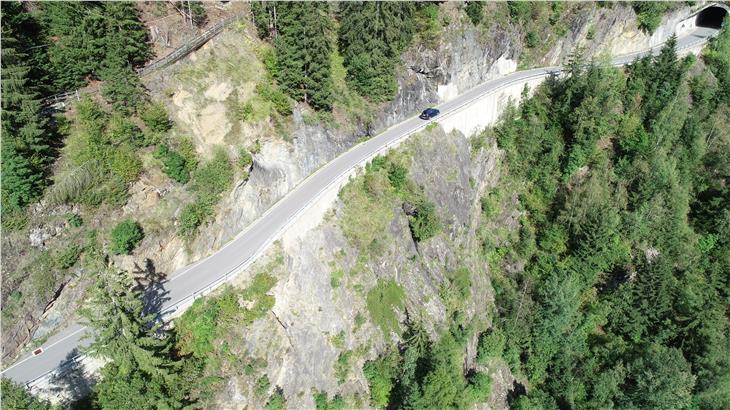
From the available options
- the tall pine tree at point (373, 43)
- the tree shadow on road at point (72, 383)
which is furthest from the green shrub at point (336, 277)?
the tall pine tree at point (373, 43)

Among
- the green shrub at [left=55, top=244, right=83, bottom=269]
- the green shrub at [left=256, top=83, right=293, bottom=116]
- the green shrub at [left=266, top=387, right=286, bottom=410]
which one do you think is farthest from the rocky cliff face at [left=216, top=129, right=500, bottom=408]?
the green shrub at [left=55, top=244, right=83, bottom=269]

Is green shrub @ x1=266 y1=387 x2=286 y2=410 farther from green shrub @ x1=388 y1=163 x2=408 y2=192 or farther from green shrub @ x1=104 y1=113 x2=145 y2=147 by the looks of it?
green shrub @ x1=104 y1=113 x2=145 y2=147

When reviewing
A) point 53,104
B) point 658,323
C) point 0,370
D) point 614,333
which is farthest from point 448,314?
point 53,104

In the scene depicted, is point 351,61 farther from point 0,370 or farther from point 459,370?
point 0,370

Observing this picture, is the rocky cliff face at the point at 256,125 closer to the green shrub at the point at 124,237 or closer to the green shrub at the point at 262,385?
the green shrub at the point at 124,237

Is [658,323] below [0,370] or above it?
below

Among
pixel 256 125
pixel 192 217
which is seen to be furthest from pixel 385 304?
pixel 256 125

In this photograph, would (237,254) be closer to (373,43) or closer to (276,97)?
(276,97)
